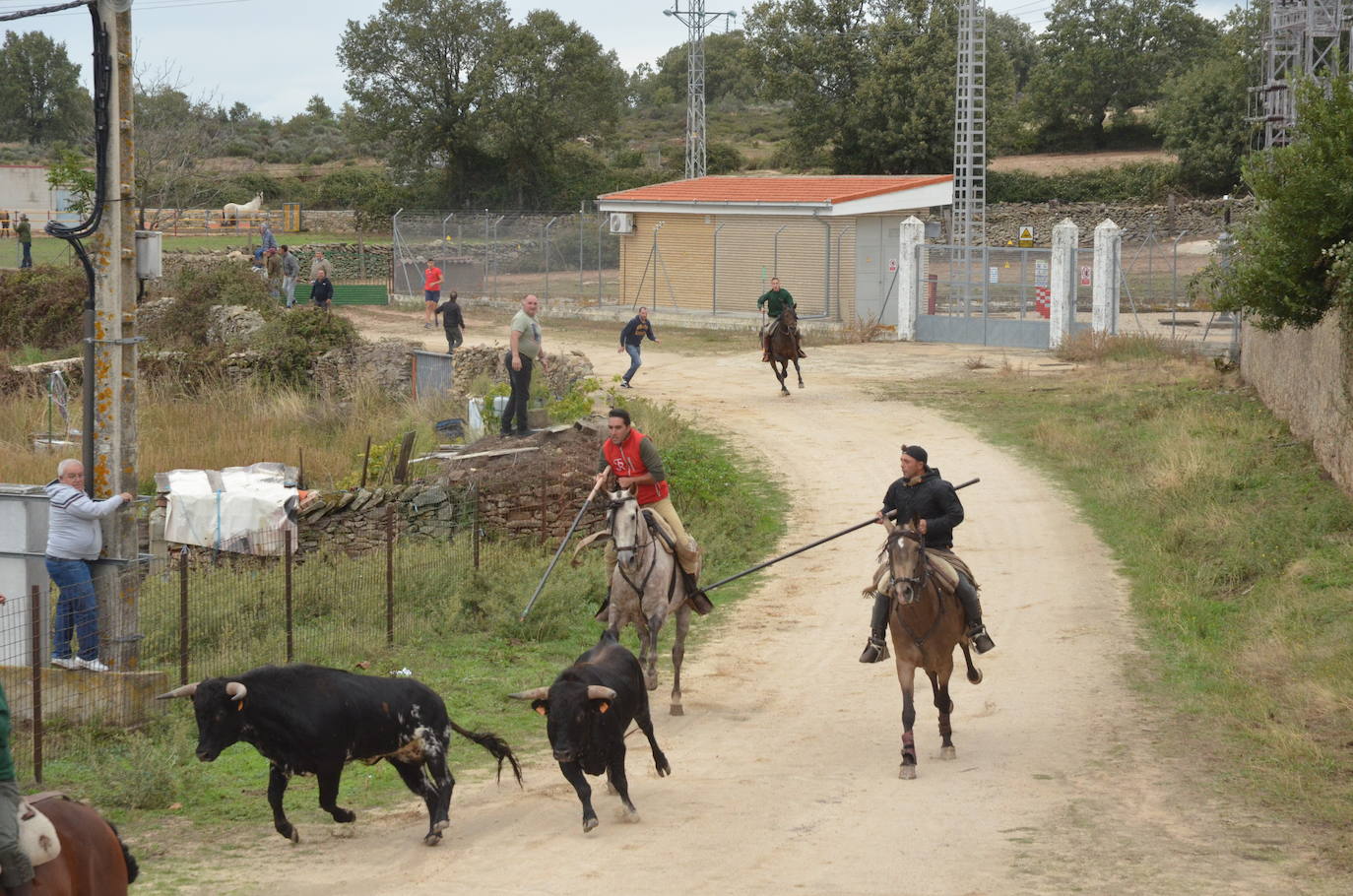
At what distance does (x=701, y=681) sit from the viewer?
13609 mm

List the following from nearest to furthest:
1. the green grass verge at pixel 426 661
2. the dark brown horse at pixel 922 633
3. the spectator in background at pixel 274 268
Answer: the green grass verge at pixel 426 661
the dark brown horse at pixel 922 633
the spectator in background at pixel 274 268

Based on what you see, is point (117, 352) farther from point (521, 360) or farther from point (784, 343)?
point (784, 343)

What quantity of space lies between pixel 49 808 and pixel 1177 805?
708cm

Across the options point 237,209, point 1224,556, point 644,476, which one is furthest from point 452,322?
point 237,209

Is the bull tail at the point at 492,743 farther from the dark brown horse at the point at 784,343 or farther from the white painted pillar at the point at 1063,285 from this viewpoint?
the white painted pillar at the point at 1063,285

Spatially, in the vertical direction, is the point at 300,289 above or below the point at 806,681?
above

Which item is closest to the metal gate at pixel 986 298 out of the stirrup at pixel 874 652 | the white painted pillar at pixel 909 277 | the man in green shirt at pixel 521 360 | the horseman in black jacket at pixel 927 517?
the white painted pillar at pixel 909 277

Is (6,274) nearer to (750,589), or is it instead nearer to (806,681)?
(750,589)

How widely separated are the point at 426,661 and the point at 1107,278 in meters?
24.9

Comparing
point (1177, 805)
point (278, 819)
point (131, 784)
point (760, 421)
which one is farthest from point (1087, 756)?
point (760, 421)

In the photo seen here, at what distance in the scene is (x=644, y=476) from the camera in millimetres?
13234

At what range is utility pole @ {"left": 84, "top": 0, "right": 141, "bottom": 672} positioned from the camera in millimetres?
11281

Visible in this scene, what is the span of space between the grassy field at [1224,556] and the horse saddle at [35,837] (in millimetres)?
7241

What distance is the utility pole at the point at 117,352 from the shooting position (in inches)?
444
